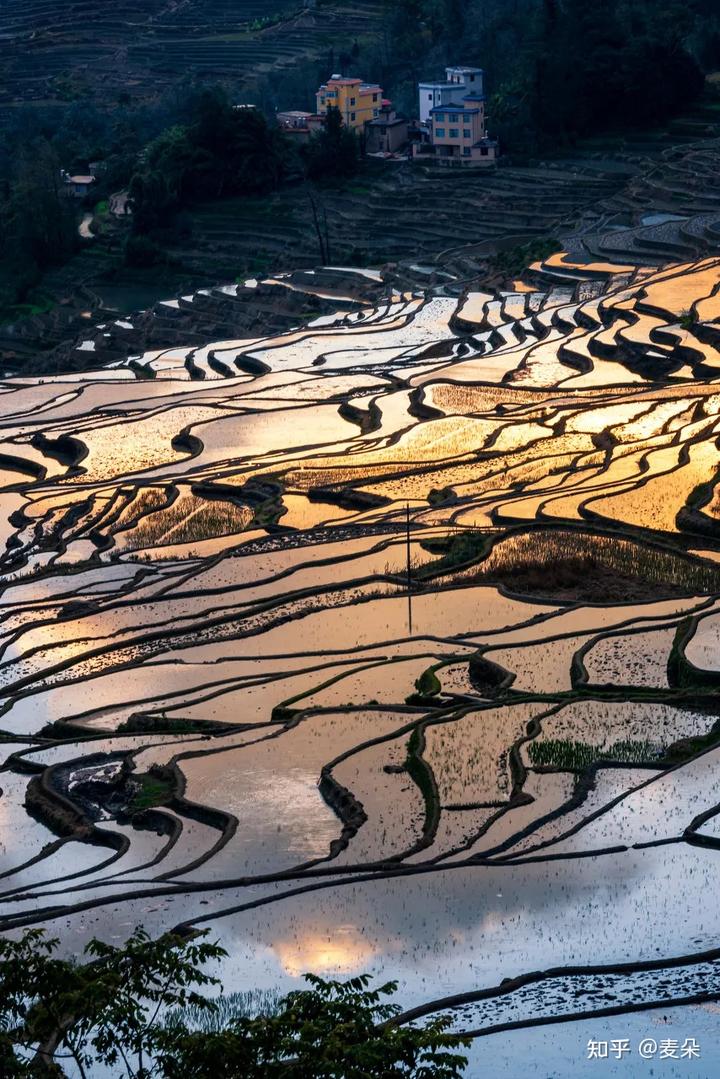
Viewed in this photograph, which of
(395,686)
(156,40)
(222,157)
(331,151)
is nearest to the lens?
(395,686)

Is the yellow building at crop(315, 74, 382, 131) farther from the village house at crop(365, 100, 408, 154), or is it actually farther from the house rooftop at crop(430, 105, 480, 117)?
the house rooftop at crop(430, 105, 480, 117)

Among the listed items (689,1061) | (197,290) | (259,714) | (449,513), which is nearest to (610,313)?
(449,513)

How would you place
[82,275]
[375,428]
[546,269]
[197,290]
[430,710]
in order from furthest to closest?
[82,275]
[197,290]
[546,269]
[375,428]
[430,710]

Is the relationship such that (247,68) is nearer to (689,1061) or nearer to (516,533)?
(516,533)

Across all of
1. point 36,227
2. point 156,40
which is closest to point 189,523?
point 36,227

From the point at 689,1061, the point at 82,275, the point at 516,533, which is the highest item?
the point at 689,1061

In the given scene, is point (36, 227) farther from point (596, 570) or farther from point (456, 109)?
point (596, 570)

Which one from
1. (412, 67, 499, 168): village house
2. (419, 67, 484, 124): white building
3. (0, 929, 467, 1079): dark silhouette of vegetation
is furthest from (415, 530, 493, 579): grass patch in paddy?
(419, 67, 484, 124): white building
